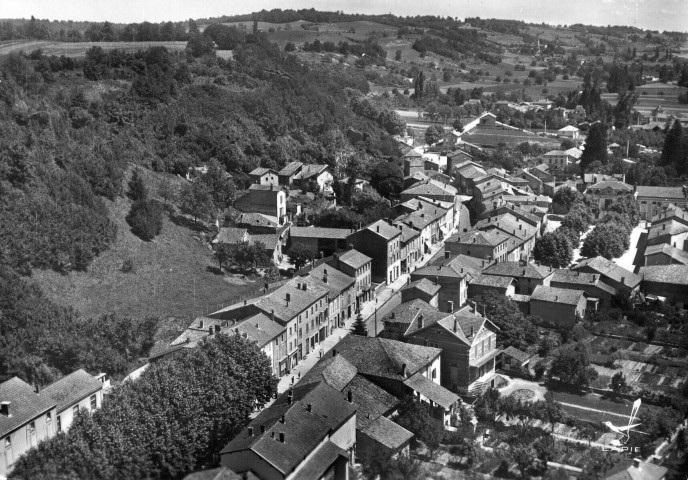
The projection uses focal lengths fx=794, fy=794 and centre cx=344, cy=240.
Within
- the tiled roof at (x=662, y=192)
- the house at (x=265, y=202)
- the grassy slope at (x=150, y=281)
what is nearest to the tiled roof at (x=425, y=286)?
the grassy slope at (x=150, y=281)

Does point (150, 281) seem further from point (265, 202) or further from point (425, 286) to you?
point (425, 286)

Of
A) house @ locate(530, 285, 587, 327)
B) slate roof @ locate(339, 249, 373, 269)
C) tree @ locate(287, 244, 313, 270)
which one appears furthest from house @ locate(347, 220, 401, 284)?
house @ locate(530, 285, 587, 327)

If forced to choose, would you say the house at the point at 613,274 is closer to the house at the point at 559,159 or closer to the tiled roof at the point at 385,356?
the tiled roof at the point at 385,356

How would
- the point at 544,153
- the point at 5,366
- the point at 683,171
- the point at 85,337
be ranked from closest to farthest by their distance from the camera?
1. the point at 5,366
2. the point at 85,337
3. the point at 683,171
4. the point at 544,153

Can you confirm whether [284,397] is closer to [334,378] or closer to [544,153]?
[334,378]

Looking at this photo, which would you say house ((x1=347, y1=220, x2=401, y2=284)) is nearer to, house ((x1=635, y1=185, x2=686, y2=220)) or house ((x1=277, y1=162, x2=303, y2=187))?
house ((x1=277, y1=162, x2=303, y2=187))

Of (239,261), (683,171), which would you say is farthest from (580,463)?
(683,171)

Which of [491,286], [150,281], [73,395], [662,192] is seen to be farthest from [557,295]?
[662,192]

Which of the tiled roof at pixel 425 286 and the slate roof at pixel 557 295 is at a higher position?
the tiled roof at pixel 425 286
